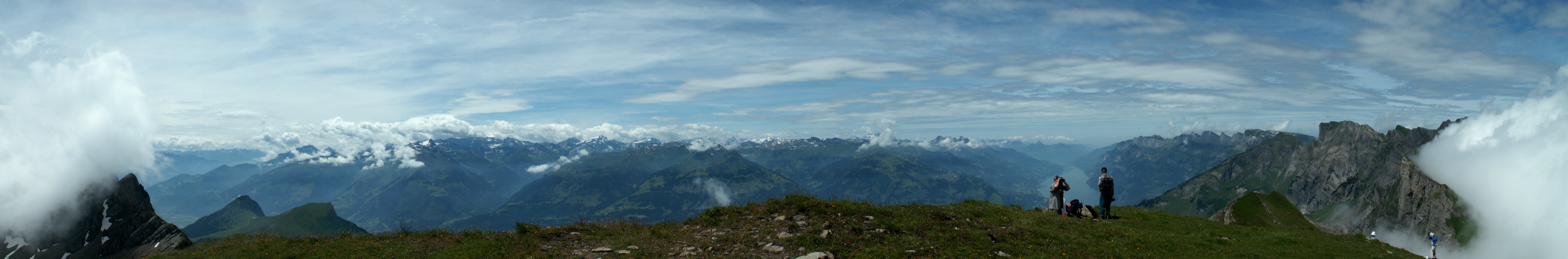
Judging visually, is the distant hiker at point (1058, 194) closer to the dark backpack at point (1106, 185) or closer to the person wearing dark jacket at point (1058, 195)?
the person wearing dark jacket at point (1058, 195)

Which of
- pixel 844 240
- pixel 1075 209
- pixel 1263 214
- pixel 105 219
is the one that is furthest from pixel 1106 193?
pixel 105 219

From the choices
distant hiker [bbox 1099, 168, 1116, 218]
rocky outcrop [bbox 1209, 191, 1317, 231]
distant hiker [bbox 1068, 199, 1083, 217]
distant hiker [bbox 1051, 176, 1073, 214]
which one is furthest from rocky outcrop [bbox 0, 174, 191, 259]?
rocky outcrop [bbox 1209, 191, 1317, 231]

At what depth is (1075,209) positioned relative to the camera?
86.2ft

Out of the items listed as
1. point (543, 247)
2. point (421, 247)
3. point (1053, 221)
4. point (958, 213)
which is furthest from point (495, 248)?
point (1053, 221)

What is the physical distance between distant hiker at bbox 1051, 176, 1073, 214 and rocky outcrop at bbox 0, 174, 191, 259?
41997 millimetres

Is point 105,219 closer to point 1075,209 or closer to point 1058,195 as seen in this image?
point 1058,195

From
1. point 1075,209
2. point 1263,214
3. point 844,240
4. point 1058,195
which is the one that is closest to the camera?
point 844,240

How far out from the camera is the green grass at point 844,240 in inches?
702

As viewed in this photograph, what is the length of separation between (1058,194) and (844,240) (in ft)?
45.3

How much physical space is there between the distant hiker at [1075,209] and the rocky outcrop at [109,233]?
42.7 metres

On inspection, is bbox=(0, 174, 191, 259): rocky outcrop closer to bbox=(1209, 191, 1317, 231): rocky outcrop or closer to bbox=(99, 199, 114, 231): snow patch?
bbox=(99, 199, 114, 231): snow patch

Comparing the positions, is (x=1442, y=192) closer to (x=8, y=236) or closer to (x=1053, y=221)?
(x=1053, y=221)

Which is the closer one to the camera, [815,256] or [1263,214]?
[815,256]

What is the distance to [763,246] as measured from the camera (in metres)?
18.0
